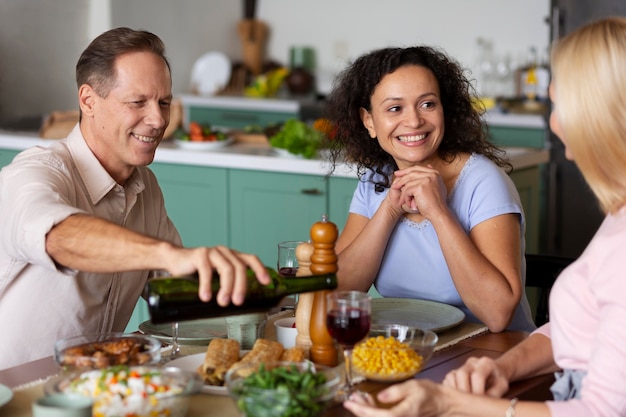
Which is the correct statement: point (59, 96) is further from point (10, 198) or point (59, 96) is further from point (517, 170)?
point (10, 198)

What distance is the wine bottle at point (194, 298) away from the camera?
4.94 feet

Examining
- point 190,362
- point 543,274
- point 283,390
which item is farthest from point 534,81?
point 283,390

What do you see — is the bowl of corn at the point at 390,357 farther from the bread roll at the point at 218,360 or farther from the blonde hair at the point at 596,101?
the blonde hair at the point at 596,101

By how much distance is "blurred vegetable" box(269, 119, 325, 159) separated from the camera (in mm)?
4094

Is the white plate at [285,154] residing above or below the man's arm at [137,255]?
below

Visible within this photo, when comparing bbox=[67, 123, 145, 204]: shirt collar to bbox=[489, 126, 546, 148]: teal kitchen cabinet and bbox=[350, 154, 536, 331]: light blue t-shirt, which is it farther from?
bbox=[489, 126, 546, 148]: teal kitchen cabinet

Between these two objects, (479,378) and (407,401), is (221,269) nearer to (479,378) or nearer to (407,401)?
(407,401)

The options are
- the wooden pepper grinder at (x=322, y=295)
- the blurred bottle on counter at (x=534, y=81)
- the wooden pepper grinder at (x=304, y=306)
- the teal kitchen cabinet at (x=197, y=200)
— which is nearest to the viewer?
the wooden pepper grinder at (x=322, y=295)

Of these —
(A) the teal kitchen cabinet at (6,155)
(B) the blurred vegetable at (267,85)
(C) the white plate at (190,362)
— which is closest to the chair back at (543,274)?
(C) the white plate at (190,362)

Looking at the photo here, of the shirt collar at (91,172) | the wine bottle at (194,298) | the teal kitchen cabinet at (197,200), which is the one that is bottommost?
the teal kitchen cabinet at (197,200)

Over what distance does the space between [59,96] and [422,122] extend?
3.64 meters

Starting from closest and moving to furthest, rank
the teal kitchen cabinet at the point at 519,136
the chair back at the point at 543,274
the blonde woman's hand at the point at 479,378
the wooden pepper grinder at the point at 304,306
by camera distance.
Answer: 1. the blonde woman's hand at the point at 479,378
2. the wooden pepper grinder at the point at 304,306
3. the chair back at the point at 543,274
4. the teal kitchen cabinet at the point at 519,136

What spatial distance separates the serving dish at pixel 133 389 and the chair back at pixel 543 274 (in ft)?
4.84

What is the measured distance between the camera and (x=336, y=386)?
59.0 inches
